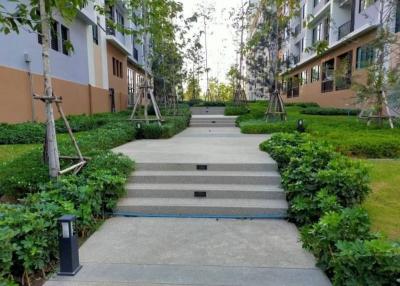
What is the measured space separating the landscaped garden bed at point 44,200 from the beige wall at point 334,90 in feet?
38.9

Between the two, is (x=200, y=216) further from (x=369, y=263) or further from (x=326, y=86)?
(x=326, y=86)

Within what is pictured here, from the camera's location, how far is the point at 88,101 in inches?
661

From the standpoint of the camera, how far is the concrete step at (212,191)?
4.80m

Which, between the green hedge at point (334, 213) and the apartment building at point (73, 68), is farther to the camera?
the apartment building at point (73, 68)

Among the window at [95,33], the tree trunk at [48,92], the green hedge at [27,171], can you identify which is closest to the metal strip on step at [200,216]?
the tree trunk at [48,92]

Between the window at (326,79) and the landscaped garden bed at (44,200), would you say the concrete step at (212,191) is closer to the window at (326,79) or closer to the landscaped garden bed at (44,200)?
the landscaped garden bed at (44,200)

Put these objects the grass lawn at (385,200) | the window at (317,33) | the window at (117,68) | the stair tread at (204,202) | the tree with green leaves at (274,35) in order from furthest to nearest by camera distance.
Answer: the window at (317,33) < the window at (117,68) < the tree with green leaves at (274,35) < the stair tread at (204,202) < the grass lawn at (385,200)

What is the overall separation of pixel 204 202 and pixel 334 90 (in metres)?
18.9

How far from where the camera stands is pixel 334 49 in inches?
807

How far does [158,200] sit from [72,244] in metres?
1.96

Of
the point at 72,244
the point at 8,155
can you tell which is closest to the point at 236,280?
the point at 72,244

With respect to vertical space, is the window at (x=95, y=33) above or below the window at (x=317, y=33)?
below

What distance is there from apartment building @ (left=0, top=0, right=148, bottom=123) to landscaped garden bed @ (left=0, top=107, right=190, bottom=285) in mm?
1973

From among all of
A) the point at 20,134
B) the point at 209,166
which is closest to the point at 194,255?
the point at 209,166
